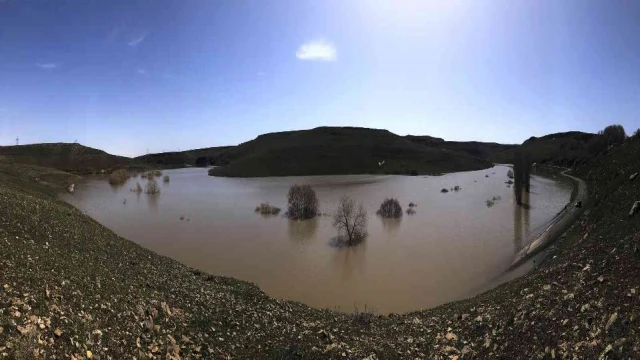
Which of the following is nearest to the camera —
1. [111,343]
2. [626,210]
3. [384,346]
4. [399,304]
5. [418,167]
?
[111,343]

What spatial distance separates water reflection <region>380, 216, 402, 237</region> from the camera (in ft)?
137

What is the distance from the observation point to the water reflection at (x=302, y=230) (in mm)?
39531

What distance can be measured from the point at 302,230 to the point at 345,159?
357 ft

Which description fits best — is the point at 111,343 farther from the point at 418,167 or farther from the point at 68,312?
the point at 418,167

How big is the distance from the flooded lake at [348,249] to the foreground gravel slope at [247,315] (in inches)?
285

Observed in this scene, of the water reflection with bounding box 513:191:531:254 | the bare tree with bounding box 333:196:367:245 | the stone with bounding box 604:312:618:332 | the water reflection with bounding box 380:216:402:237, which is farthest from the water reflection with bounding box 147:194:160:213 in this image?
the stone with bounding box 604:312:618:332

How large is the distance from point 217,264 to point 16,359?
23106mm

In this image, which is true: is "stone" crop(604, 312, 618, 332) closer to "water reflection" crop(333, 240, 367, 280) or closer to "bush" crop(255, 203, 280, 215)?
"water reflection" crop(333, 240, 367, 280)

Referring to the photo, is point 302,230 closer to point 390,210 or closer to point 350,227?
point 350,227

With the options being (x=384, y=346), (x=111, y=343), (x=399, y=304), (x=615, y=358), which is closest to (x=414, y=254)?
(x=399, y=304)

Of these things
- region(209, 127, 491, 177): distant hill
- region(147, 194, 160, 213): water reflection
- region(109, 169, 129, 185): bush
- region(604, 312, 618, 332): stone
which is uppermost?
region(209, 127, 491, 177): distant hill

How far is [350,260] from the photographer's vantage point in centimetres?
3169

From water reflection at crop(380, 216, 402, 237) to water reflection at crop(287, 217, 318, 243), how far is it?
873 centimetres

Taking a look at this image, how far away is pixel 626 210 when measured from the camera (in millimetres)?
18719
